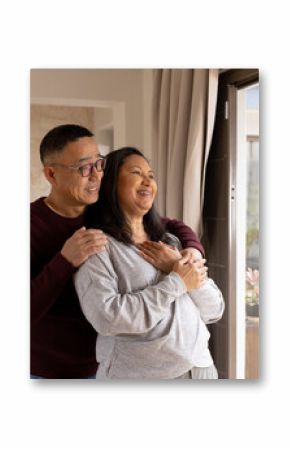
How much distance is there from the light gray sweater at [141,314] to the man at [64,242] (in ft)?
0.13

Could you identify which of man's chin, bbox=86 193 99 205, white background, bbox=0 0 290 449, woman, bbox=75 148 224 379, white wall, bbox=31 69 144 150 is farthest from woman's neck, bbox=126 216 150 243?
white background, bbox=0 0 290 449

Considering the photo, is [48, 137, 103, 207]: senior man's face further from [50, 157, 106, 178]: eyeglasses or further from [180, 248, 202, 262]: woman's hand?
[180, 248, 202, 262]: woman's hand

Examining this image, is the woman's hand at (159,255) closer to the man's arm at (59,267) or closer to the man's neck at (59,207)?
the man's arm at (59,267)

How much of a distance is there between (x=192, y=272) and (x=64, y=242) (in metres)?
0.40

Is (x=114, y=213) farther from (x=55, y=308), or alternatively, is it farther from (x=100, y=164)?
(x=55, y=308)

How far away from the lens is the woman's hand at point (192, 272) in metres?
1.79

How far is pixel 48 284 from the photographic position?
1.77 m

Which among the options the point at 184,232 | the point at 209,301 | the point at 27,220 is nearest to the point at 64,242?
the point at 27,220

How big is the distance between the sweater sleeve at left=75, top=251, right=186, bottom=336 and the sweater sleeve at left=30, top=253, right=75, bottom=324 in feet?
0.14

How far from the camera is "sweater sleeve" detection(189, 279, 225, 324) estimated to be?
179cm
